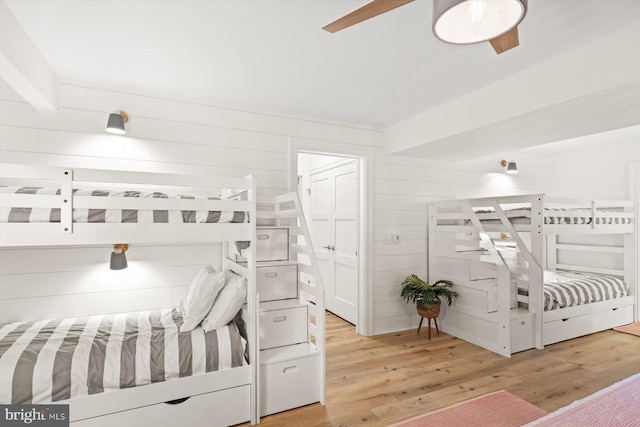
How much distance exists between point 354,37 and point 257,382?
2316 mm

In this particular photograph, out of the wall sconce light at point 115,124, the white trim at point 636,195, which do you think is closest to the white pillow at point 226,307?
the wall sconce light at point 115,124

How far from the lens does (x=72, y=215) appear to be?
5.79 ft

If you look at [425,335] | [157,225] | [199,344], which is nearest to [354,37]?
[157,225]

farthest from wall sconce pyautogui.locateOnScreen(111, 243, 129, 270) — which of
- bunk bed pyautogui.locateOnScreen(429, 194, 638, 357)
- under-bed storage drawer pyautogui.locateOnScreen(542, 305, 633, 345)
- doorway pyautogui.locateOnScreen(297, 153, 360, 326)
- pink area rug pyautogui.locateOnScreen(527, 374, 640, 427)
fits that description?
under-bed storage drawer pyautogui.locateOnScreen(542, 305, 633, 345)

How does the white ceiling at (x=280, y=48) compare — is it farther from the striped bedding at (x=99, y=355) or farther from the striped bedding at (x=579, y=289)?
the striped bedding at (x=579, y=289)

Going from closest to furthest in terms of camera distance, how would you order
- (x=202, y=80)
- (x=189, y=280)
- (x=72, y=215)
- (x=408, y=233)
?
(x=72, y=215), (x=202, y=80), (x=189, y=280), (x=408, y=233)

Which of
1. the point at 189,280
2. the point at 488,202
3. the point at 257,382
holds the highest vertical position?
the point at 488,202

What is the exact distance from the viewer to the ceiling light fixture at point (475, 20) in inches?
49.6

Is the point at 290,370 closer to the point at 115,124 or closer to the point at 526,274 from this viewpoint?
the point at 115,124

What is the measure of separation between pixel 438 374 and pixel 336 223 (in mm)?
2297

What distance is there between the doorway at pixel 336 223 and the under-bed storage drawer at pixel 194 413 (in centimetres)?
204

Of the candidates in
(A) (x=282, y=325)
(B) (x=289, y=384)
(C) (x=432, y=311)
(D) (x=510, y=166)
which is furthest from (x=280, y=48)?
(D) (x=510, y=166)

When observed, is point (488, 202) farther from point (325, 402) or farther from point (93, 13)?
point (93, 13)

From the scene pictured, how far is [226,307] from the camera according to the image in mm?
2252
